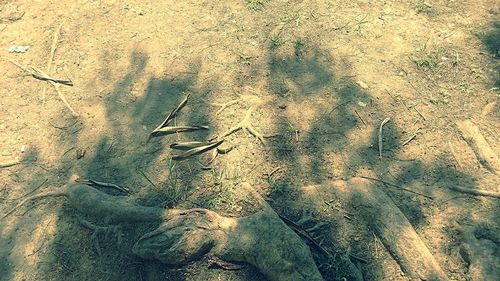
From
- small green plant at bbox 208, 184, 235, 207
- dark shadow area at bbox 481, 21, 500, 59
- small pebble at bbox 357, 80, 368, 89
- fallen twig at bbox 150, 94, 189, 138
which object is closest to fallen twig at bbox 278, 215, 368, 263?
small green plant at bbox 208, 184, 235, 207

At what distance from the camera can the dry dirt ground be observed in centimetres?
301

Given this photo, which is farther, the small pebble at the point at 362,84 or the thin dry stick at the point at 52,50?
the thin dry stick at the point at 52,50

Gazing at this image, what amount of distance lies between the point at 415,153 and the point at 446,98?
77 centimetres

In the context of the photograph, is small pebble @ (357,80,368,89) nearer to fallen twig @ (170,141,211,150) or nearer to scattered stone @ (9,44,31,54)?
fallen twig @ (170,141,211,150)

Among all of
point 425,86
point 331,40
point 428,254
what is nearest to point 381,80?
point 425,86

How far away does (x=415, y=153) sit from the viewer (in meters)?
3.43

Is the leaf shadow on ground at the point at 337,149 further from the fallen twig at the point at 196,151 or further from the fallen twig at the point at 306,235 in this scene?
the fallen twig at the point at 196,151

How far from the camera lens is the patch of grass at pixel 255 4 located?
4789mm

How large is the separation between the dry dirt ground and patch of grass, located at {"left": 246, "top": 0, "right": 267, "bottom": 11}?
13mm

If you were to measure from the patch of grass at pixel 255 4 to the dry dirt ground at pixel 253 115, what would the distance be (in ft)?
0.04

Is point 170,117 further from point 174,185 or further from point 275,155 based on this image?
point 275,155

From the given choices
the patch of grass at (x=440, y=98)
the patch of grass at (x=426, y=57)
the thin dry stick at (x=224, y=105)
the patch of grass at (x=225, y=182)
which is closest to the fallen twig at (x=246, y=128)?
the thin dry stick at (x=224, y=105)

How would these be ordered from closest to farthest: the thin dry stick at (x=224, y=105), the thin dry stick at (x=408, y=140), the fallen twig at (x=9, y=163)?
1. the thin dry stick at (x=408, y=140)
2. the fallen twig at (x=9, y=163)
3. the thin dry stick at (x=224, y=105)

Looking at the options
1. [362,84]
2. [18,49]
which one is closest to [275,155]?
[362,84]
